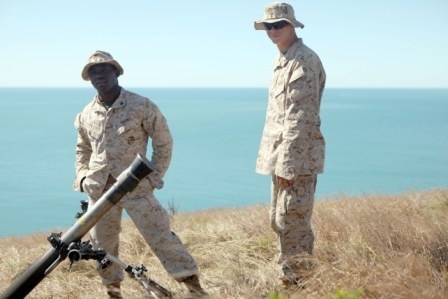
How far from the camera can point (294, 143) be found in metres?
3.76

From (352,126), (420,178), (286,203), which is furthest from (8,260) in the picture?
(352,126)

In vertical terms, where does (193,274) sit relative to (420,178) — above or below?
above

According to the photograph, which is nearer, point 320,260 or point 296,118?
point 296,118

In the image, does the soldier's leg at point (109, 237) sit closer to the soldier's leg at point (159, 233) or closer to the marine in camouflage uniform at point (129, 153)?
the marine in camouflage uniform at point (129, 153)

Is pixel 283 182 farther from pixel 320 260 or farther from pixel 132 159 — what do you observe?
pixel 132 159

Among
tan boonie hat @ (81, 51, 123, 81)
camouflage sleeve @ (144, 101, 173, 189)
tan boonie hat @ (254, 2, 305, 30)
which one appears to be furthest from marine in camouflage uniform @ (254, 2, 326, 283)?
tan boonie hat @ (81, 51, 123, 81)

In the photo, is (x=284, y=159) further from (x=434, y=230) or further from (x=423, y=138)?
(x=423, y=138)

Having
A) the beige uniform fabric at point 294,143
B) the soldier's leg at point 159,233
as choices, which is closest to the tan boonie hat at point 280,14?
the beige uniform fabric at point 294,143

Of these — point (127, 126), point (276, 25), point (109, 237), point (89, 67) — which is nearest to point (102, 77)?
point (89, 67)

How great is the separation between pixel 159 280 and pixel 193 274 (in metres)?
0.77

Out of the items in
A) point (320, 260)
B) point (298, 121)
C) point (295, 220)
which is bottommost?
point (320, 260)

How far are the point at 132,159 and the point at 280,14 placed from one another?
164cm

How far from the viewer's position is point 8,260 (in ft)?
18.3

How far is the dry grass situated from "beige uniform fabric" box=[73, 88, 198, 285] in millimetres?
486
